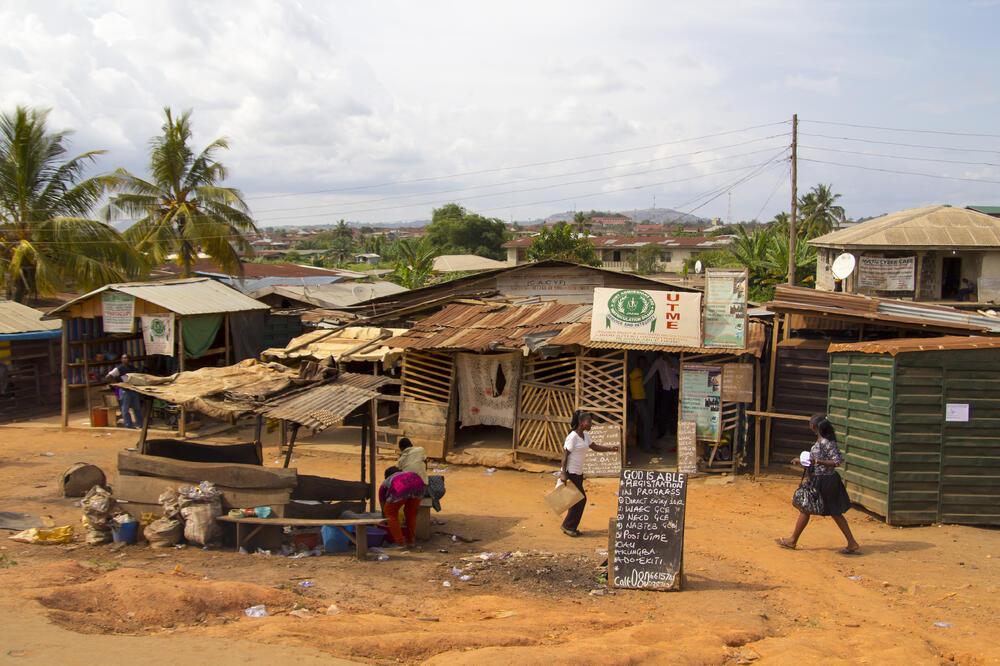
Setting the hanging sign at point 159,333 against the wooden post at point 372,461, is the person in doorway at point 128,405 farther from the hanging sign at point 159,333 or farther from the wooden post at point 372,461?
the wooden post at point 372,461

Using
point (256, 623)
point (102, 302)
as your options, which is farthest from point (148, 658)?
point (102, 302)

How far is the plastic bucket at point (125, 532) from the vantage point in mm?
9672

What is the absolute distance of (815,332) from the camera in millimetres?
14195

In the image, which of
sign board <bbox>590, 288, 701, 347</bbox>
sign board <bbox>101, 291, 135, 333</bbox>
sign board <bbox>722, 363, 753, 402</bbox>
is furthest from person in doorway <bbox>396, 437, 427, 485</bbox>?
sign board <bbox>101, 291, 135, 333</bbox>

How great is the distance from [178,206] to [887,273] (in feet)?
72.2

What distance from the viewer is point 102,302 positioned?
18.8 metres

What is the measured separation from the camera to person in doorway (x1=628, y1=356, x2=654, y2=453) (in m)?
14.6

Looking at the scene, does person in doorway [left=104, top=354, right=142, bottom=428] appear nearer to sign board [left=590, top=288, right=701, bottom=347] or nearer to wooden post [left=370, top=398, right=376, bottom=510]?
wooden post [left=370, top=398, right=376, bottom=510]

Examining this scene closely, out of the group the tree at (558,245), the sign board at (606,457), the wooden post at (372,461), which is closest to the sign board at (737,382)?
the sign board at (606,457)

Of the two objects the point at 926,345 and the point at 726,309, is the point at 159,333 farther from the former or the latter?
the point at 926,345

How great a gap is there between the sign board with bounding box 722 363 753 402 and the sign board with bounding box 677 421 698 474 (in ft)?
2.43

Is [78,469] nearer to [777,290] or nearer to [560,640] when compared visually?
[560,640]

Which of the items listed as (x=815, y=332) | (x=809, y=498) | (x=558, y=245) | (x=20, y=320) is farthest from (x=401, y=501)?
(x=558, y=245)

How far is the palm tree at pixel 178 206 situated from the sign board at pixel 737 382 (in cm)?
1935
